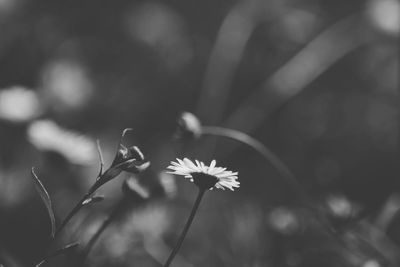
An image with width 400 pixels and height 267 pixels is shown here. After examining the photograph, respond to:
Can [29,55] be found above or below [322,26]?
below

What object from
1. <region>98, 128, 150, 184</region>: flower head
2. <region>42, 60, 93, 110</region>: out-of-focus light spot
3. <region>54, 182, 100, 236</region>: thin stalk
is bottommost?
<region>54, 182, 100, 236</region>: thin stalk

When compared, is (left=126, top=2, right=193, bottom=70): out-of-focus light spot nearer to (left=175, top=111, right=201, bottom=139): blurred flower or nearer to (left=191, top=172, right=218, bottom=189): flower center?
(left=175, top=111, right=201, bottom=139): blurred flower

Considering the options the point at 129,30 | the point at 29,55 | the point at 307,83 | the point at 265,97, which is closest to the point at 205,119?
the point at 265,97

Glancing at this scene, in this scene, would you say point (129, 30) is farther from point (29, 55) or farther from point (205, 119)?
point (205, 119)

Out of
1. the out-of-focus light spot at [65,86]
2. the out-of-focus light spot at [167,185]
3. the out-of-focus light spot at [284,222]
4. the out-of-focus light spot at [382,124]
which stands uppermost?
the out-of-focus light spot at [382,124]

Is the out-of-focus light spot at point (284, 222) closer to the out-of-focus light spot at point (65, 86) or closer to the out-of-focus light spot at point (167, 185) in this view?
the out-of-focus light spot at point (167, 185)

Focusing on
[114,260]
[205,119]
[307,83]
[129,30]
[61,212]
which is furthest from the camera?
[129,30]

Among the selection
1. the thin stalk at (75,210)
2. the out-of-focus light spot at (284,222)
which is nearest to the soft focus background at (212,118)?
the out-of-focus light spot at (284,222)

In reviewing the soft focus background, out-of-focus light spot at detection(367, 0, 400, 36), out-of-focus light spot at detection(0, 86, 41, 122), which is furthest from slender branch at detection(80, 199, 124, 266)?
out-of-focus light spot at detection(367, 0, 400, 36)
